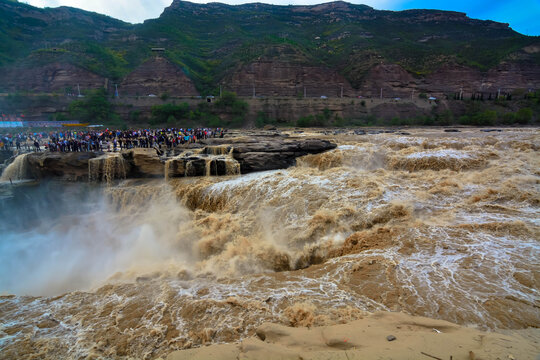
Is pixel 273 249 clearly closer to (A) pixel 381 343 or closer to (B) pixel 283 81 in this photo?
(A) pixel 381 343

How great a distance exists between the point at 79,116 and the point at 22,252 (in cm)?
3578

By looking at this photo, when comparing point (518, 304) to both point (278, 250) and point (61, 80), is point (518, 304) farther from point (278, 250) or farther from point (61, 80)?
point (61, 80)

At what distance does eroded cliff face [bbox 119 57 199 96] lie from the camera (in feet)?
173

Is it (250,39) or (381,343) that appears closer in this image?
(381,343)

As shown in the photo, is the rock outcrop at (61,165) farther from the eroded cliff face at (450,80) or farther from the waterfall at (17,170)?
the eroded cliff face at (450,80)

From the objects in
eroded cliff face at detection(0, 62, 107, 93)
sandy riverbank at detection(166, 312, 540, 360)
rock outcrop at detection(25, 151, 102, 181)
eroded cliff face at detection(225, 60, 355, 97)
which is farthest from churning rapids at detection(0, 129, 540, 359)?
eroded cliff face at detection(0, 62, 107, 93)

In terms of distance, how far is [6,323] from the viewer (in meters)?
5.70

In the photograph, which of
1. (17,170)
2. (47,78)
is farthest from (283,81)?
(17,170)

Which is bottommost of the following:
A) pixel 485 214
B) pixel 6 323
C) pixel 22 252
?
pixel 22 252

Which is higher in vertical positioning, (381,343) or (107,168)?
(107,168)

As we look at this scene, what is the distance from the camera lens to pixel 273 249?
8258 millimetres

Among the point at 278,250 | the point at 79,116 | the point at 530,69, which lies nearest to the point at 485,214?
the point at 278,250

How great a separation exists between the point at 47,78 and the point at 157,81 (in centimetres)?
1825

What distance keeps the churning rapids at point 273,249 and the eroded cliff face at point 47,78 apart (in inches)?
1772
